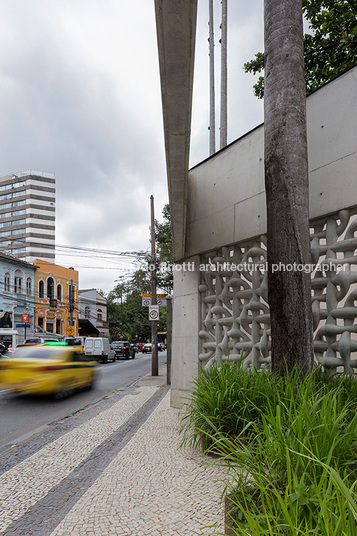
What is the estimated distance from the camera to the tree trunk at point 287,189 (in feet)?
13.6

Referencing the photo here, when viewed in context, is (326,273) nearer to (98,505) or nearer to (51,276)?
(98,505)

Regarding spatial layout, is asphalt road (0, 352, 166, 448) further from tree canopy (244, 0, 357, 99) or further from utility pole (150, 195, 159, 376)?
tree canopy (244, 0, 357, 99)

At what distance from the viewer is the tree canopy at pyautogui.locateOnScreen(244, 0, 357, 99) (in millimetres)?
10383

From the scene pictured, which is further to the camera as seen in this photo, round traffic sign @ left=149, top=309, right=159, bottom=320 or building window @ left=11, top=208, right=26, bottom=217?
building window @ left=11, top=208, right=26, bottom=217

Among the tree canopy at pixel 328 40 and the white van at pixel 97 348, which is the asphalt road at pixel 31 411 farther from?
the white van at pixel 97 348

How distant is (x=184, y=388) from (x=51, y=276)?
4122 cm

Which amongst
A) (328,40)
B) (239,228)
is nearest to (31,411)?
(239,228)

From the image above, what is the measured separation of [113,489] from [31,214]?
3305 inches

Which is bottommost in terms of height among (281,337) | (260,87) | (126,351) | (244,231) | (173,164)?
(126,351)

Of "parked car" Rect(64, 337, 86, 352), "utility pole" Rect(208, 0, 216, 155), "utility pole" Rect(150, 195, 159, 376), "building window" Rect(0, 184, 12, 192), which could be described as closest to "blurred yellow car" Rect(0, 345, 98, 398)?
"utility pole" Rect(150, 195, 159, 376)

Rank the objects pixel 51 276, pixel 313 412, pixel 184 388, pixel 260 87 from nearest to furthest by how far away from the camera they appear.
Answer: pixel 313 412
pixel 184 388
pixel 260 87
pixel 51 276

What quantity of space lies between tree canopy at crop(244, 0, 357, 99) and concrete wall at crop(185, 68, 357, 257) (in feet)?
16.5

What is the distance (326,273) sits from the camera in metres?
5.20

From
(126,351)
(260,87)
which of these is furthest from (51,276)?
(260,87)
